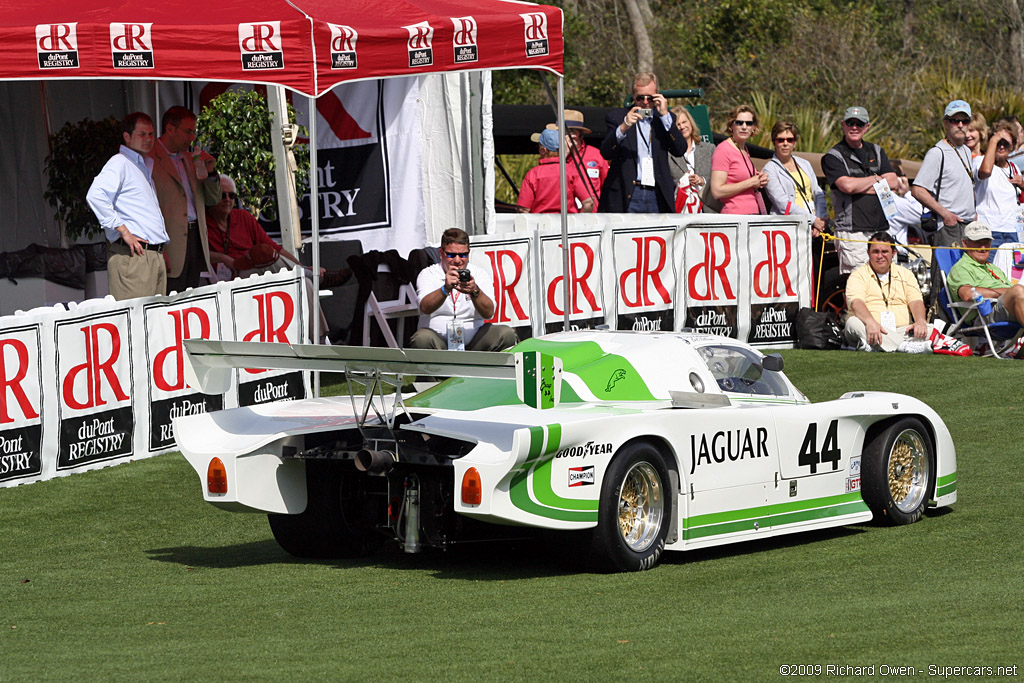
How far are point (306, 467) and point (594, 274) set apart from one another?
727cm

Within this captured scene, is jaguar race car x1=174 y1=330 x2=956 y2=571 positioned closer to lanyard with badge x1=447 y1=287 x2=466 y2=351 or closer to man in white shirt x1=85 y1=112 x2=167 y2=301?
lanyard with badge x1=447 y1=287 x2=466 y2=351

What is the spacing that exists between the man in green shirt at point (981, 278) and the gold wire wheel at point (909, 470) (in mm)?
6058

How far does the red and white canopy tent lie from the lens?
10.8m

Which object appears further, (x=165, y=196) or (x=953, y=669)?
(x=165, y=196)

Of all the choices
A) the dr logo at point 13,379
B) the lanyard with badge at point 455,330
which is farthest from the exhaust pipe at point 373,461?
the lanyard with badge at point 455,330

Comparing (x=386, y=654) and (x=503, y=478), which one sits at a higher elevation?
(x=503, y=478)

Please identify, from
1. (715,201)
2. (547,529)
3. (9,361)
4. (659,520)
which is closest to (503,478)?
(547,529)

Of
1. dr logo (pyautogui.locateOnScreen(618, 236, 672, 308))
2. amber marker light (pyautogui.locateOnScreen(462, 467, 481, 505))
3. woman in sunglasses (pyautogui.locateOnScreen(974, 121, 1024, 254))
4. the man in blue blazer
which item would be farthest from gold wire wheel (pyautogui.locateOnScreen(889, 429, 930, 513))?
woman in sunglasses (pyautogui.locateOnScreen(974, 121, 1024, 254))

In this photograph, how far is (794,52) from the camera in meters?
32.0

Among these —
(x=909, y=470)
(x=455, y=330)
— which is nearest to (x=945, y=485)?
(x=909, y=470)

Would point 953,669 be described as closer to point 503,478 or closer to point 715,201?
point 503,478

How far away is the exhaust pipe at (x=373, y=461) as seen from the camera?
24.2ft

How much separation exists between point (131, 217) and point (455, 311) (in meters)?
2.60

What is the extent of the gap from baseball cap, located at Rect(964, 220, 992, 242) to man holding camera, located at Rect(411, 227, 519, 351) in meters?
5.30
